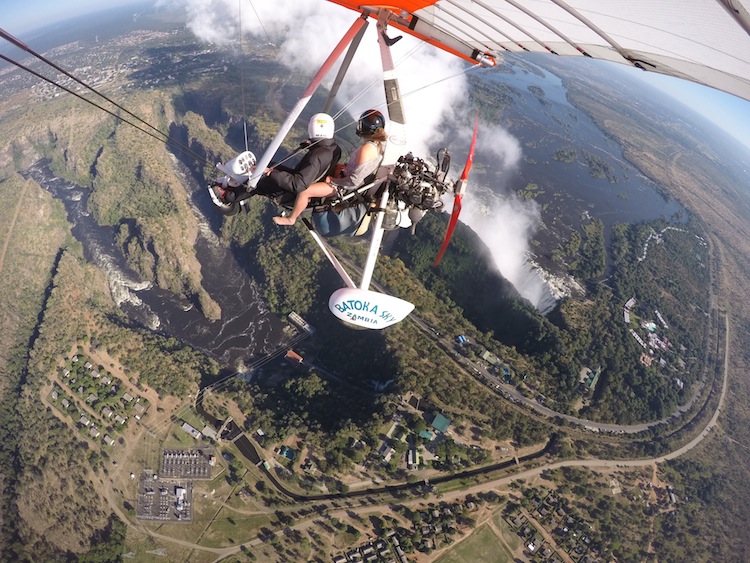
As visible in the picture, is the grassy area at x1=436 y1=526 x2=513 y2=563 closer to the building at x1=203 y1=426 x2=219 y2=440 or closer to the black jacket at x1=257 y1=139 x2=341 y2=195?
the building at x1=203 y1=426 x2=219 y2=440

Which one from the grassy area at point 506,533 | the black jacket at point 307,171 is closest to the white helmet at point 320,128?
the black jacket at point 307,171

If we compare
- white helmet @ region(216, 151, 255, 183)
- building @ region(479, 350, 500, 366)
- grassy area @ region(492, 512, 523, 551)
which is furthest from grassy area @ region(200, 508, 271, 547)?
white helmet @ region(216, 151, 255, 183)

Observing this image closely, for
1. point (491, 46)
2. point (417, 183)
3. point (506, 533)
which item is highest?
point (491, 46)

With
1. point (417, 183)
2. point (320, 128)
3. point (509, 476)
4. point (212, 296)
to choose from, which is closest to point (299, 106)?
point (320, 128)

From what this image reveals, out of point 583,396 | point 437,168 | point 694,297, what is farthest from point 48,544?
point 694,297

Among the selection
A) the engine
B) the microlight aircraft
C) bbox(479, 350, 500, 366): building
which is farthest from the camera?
bbox(479, 350, 500, 366): building

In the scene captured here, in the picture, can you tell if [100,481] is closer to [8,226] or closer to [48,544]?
[48,544]

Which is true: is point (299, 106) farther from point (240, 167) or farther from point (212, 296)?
point (212, 296)
